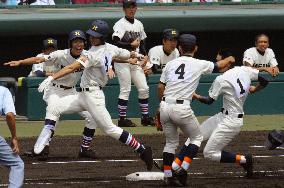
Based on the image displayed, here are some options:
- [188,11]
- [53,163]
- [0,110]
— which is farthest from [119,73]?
[0,110]

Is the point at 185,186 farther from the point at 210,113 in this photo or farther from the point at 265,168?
the point at 210,113

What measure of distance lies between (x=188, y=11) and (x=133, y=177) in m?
9.06

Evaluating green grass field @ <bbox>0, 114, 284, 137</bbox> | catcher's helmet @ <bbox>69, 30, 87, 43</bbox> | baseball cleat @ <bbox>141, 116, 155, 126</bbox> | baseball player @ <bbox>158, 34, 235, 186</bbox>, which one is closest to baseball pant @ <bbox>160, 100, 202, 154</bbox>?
baseball player @ <bbox>158, 34, 235, 186</bbox>

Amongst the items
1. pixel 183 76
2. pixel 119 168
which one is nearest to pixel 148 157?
pixel 119 168

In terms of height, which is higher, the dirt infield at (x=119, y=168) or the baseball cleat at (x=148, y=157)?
the baseball cleat at (x=148, y=157)

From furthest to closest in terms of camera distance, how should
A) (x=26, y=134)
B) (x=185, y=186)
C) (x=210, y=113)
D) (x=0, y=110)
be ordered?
1. (x=210, y=113)
2. (x=26, y=134)
3. (x=185, y=186)
4. (x=0, y=110)

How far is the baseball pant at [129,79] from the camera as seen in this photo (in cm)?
1761

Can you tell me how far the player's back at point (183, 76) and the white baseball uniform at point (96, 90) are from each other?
5.01 ft

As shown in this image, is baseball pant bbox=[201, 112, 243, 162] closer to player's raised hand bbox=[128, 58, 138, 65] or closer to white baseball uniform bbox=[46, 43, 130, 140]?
white baseball uniform bbox=[46, 43, 130, 140]

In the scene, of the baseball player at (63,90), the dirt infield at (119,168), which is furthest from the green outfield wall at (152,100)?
the baseball player at (63,90)

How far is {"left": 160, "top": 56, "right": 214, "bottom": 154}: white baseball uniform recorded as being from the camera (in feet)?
37.1

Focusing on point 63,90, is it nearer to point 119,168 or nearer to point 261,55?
point 119,168

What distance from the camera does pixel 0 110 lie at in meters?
9.87

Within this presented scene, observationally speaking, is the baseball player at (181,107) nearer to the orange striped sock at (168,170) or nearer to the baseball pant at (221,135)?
the orange striped sock at (168,170)
